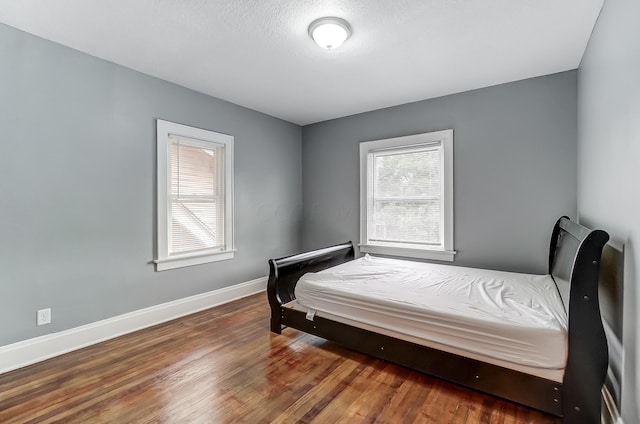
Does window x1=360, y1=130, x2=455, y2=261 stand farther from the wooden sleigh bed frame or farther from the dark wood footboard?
the wooden sleigh bed frame

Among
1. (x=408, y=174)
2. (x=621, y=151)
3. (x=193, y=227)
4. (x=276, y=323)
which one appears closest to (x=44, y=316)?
(x=193, y=227)

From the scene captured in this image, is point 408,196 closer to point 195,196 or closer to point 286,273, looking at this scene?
point 286,273

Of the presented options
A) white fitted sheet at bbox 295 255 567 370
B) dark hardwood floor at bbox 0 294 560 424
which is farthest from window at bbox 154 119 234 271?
white fitted sheet at bbox 295 255 567 370

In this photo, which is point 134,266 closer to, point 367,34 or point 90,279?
point 90,279

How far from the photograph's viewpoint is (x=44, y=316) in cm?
244

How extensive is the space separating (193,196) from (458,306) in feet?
9.69

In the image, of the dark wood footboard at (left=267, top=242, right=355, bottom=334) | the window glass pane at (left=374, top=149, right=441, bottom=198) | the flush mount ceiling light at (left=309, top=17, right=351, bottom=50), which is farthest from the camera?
the window glass pane at (left=374, top=149, right=441, bottom=198)

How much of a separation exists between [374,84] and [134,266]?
10.4 feet

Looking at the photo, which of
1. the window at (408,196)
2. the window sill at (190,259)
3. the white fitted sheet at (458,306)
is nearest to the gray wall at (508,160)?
the window at (408,196)

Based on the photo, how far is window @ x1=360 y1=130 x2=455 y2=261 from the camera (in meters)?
3.63

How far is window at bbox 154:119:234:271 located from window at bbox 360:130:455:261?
1.88 meters

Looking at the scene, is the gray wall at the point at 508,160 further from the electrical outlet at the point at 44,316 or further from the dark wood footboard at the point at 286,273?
the electrical outlet at the point at 44,316

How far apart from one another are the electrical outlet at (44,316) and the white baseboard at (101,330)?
113mm

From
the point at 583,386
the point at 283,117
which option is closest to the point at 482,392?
the point at 583,386
